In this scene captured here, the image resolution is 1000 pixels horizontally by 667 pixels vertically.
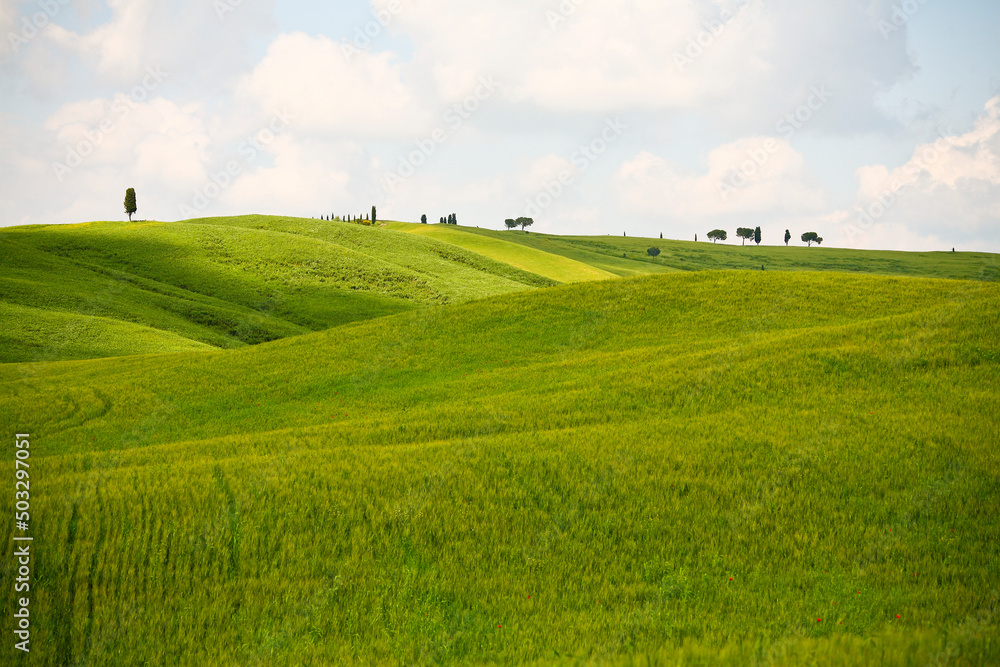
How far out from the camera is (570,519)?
43.5 feet

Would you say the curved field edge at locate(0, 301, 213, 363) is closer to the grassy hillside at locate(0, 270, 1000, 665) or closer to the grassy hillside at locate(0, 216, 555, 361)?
the grassy hillside at locate(0, 216, 555, 361)

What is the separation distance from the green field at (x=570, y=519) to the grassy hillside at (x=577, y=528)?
57 mm

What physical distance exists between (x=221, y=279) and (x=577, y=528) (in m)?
91.5

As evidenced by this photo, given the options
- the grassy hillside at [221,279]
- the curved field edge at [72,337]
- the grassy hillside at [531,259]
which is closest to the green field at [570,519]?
the curved field edge at [72,337]

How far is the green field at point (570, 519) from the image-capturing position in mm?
9836

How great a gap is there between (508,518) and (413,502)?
81.0 inches

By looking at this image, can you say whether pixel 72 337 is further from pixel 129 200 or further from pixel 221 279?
pixel 129 200

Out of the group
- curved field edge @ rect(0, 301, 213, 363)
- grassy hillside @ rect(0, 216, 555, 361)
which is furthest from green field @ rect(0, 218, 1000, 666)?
grassy hillside @ rect(0, 216, 555, 361)

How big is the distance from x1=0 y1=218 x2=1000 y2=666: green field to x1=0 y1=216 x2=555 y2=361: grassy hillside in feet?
143

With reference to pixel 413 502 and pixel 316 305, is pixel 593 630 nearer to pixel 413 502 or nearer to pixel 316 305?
pixel 413 502

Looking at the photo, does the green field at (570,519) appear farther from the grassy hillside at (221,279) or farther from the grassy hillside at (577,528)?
the grassy hillside at (221,279)

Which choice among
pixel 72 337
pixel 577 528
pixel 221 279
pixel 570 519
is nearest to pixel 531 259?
pixel 221 279

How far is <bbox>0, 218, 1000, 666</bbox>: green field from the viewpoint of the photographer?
32.3 ft

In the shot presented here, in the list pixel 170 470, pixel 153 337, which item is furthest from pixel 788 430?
pixel 153 337
